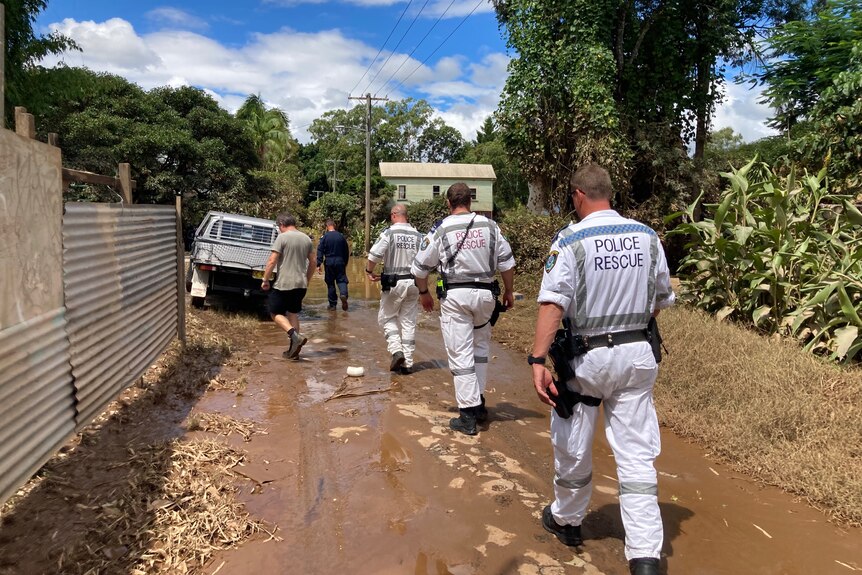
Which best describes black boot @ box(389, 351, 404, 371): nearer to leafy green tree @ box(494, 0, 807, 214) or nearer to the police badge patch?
the police badge patch

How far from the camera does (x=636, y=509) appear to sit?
2.92m

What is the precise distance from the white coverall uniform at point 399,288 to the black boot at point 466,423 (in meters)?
→ 1.89

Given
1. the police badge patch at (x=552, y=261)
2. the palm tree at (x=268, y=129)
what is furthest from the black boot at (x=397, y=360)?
the palm tree at (x=268, y=129)

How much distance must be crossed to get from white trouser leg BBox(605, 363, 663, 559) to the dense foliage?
11.3 feet

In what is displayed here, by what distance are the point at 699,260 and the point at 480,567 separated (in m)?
5.70

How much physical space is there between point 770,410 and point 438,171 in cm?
4447

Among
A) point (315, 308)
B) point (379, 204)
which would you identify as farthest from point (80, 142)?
point (379, 204)

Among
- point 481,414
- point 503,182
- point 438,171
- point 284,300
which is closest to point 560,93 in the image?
point 284,300

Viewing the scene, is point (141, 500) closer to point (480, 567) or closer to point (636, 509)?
point (480, 567)

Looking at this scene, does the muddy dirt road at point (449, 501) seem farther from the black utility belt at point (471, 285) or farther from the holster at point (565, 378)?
the black utility belt at point (471, 285)

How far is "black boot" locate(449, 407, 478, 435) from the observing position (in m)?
4.95

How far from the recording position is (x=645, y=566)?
9.27ft

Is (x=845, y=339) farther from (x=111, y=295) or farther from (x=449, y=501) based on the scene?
(x=111, y=295)

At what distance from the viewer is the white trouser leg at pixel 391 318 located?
22.5 feet
